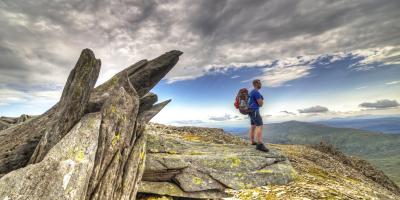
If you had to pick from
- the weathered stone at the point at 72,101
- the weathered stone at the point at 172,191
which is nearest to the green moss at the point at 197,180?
the weathered stone at the point at 172,191

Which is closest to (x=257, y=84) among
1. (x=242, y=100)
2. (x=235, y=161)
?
(x=242, y=100)

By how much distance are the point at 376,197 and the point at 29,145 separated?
72.8 ft

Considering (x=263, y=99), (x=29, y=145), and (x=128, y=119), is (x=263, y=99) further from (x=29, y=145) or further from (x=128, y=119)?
(x=29, y=145)

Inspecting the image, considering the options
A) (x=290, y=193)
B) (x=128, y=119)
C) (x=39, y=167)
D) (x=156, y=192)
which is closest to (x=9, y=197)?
(x=39, y=167)

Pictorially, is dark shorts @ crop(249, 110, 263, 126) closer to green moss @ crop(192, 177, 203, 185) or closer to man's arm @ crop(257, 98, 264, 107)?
man's arm @ crop(257, 98, 264, 107)

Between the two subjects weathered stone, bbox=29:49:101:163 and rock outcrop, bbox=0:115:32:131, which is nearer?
weathered stone, bbox=29:49:101:163

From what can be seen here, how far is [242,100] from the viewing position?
846 inches

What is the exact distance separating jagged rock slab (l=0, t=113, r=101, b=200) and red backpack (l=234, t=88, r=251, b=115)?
42.8 ft

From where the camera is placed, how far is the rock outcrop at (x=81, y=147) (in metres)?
9.52

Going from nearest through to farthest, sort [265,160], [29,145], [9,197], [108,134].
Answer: [9,197] < [108,134] < [29,145] < [265,160]

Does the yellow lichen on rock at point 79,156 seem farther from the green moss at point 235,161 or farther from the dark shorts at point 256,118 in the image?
the dark shorts at point 256,118

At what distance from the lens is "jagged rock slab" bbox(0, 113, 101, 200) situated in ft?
30.0

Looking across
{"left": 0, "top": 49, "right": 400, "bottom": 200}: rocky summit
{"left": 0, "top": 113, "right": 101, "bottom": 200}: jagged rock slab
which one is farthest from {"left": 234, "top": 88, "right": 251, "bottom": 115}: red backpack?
{"left": 0, "top": 113, "right": 101, "bottom": 200}: jagged rock slab

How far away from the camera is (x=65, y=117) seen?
40.6 ft
